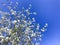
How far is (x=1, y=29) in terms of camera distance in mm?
11148

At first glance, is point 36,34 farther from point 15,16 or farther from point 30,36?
point 15,16

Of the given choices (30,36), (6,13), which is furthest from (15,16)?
(30,36)

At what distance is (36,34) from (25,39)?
1.99ft

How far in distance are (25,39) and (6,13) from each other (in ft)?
4.59

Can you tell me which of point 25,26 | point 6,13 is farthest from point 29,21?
point 6,13

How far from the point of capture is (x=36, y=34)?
11453mm

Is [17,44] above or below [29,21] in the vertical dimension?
below

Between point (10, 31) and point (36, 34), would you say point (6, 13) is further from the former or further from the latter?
point (36, 34)

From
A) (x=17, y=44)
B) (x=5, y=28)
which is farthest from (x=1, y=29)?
(x=17, y=44)

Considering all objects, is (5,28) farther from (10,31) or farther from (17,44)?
(17,44)

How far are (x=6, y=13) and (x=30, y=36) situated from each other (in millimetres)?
1449

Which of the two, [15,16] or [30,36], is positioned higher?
[15,16]

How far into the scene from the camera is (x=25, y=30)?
1123 centimetres

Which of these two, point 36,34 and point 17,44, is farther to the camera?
point 36,34
